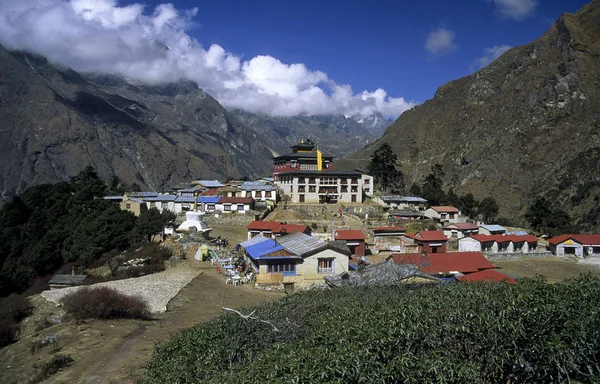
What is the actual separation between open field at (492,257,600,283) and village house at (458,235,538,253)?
6.88 ft

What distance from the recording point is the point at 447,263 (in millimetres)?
32594

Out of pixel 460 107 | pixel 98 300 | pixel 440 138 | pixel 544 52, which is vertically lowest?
pixel 98 300

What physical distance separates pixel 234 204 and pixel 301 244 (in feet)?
71.5

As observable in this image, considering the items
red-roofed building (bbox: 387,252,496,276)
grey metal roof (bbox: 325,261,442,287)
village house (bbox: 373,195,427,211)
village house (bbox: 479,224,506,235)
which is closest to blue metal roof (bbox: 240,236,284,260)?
grey metal roof (bbox: 325,261,442,287)

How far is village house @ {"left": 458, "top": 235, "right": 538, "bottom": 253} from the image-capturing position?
140 feet

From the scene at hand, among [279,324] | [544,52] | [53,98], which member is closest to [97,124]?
[53,98]

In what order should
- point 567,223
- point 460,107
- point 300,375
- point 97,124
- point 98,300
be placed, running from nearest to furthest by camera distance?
1. point 300,375
2. point 98,300
3. point 567,223
4. point 460,107
5. point 97,124

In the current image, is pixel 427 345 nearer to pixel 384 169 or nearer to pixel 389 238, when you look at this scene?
pixel 389 238

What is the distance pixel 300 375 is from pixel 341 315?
15.8 ft

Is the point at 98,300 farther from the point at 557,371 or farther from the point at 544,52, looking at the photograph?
the point at 544,52

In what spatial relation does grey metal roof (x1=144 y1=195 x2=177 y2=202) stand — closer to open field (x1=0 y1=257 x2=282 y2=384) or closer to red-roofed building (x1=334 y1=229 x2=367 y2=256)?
red-roofed building (x1=334 y1=229 x2=367 y2=256)

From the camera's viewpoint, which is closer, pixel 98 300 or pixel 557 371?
pixel 557 371

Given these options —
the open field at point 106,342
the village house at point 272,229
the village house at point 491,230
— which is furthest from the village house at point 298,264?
the village house at point 491,230

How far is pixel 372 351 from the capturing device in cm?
981
